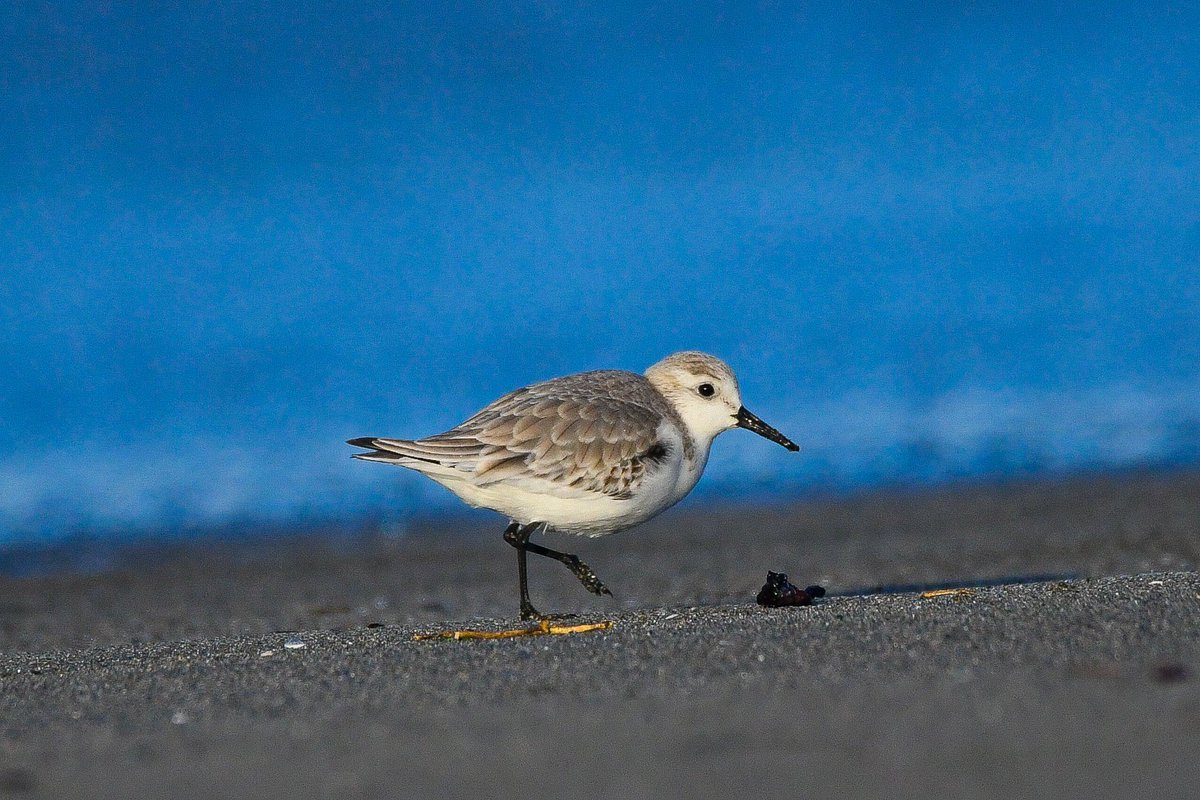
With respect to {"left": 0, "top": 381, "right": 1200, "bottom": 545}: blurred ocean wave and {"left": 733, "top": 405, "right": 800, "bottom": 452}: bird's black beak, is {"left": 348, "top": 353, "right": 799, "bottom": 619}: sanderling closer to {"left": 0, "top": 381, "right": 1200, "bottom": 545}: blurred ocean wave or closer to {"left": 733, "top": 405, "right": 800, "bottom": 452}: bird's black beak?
{"left": 733, "top": 405, "right": 800, "bottom": 452}: bird's black beak

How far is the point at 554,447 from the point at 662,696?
2.07 m

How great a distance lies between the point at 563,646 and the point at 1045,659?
5.02 ft

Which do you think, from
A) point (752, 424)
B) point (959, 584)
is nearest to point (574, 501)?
point (752, 424)

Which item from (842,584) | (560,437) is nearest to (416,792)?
(560,437)

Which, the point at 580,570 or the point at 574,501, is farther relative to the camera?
the point at 580,570

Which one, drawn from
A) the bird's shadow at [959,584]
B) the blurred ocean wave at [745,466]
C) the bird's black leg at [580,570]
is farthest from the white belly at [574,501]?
the blurred ocean wave at [745,466]

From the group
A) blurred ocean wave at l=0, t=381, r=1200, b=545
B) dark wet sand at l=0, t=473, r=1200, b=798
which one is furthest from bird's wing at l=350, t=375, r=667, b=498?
blurred ocean wave at l=0, t=381, r=1200, b=545

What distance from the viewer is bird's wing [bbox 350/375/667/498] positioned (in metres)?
5.44

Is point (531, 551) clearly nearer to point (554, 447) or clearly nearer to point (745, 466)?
point (554, 447)

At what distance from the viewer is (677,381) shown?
6.09 m

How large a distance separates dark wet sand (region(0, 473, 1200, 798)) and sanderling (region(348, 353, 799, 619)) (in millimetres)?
437

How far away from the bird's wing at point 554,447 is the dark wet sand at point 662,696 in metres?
0.59

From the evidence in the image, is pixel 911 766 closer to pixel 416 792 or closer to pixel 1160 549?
pixel 416 792

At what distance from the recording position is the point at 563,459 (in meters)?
5.44
